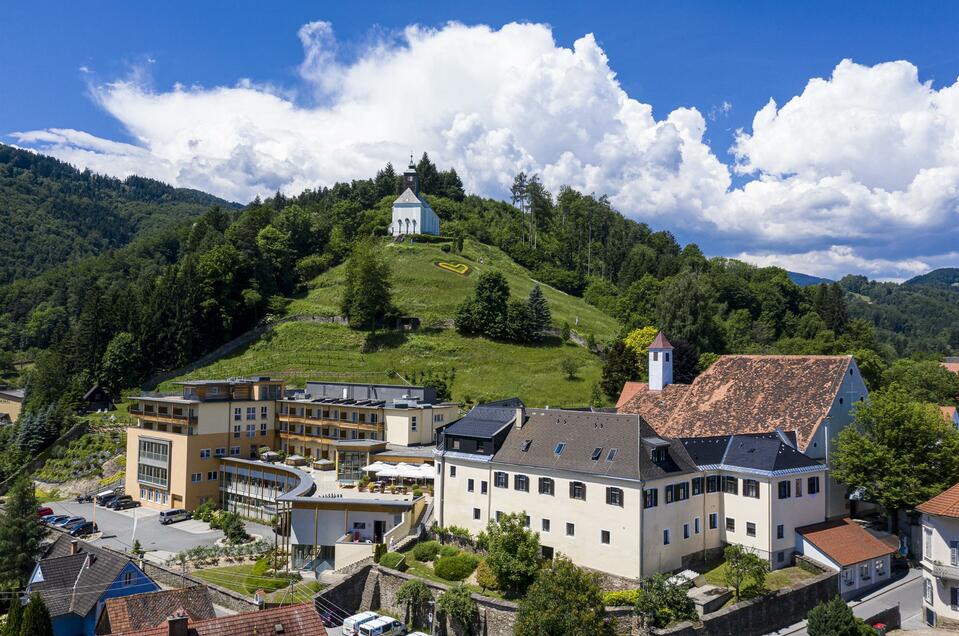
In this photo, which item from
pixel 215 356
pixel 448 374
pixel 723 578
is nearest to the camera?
pixel 723 578

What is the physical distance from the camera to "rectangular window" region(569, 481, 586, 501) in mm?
Answer: 33500

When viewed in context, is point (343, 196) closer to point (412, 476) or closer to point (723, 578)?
point (412, 476)

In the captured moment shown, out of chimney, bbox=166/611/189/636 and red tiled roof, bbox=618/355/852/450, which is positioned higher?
red tiled roof, bbox=618/355/852/450

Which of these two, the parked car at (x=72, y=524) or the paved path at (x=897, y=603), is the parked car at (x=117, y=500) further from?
the paved path at (x=897, y=603)

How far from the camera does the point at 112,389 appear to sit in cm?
8131

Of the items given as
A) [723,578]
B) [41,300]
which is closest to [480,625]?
[723,578]

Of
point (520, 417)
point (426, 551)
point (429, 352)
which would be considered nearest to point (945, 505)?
point (520, 417)

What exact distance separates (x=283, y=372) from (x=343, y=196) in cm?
7212

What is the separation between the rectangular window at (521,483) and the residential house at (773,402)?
9.38 metres

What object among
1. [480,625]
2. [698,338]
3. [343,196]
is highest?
[343,196]

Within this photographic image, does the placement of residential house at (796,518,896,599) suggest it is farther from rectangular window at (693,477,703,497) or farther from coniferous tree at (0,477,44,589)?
coniferous tree at (0,477,44,589)

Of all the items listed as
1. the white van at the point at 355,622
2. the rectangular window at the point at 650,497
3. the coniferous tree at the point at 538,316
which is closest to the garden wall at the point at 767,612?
the rectangular window at the point at 650,497

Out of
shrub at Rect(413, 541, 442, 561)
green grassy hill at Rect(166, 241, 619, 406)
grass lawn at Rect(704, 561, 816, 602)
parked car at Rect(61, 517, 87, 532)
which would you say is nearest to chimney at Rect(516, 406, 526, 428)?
shrub at Rect(413, 541, 442, 561)

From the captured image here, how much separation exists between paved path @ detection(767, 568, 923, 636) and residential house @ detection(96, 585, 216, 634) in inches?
984
